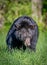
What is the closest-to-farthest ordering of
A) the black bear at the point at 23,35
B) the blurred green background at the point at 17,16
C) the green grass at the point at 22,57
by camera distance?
the green grass at the point at 22,57 < the blurred green background at the point at 17,16 < the black bear at the point at 23,35

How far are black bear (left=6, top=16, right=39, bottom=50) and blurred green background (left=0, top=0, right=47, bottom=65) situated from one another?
186 mm

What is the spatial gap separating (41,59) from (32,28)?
3.55 feet

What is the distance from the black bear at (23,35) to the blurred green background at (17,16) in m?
0.19

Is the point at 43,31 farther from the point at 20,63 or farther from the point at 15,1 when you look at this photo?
the point at 20,63

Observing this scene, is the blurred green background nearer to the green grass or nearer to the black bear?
the green grass

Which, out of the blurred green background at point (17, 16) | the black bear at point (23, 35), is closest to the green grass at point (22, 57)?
the blurred green background at point (17, 16)

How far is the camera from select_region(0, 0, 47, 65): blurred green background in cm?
786

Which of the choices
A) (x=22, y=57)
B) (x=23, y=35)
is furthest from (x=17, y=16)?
(x=22, y=57)

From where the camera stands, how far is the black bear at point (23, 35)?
28.5 ft

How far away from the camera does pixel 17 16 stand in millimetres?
14633

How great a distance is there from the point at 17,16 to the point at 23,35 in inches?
235

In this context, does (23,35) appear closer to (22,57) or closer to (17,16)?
(22,57)

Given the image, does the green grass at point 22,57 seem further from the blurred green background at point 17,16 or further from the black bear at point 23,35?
the black bear at point 23,35

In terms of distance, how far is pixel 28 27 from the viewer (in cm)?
891
